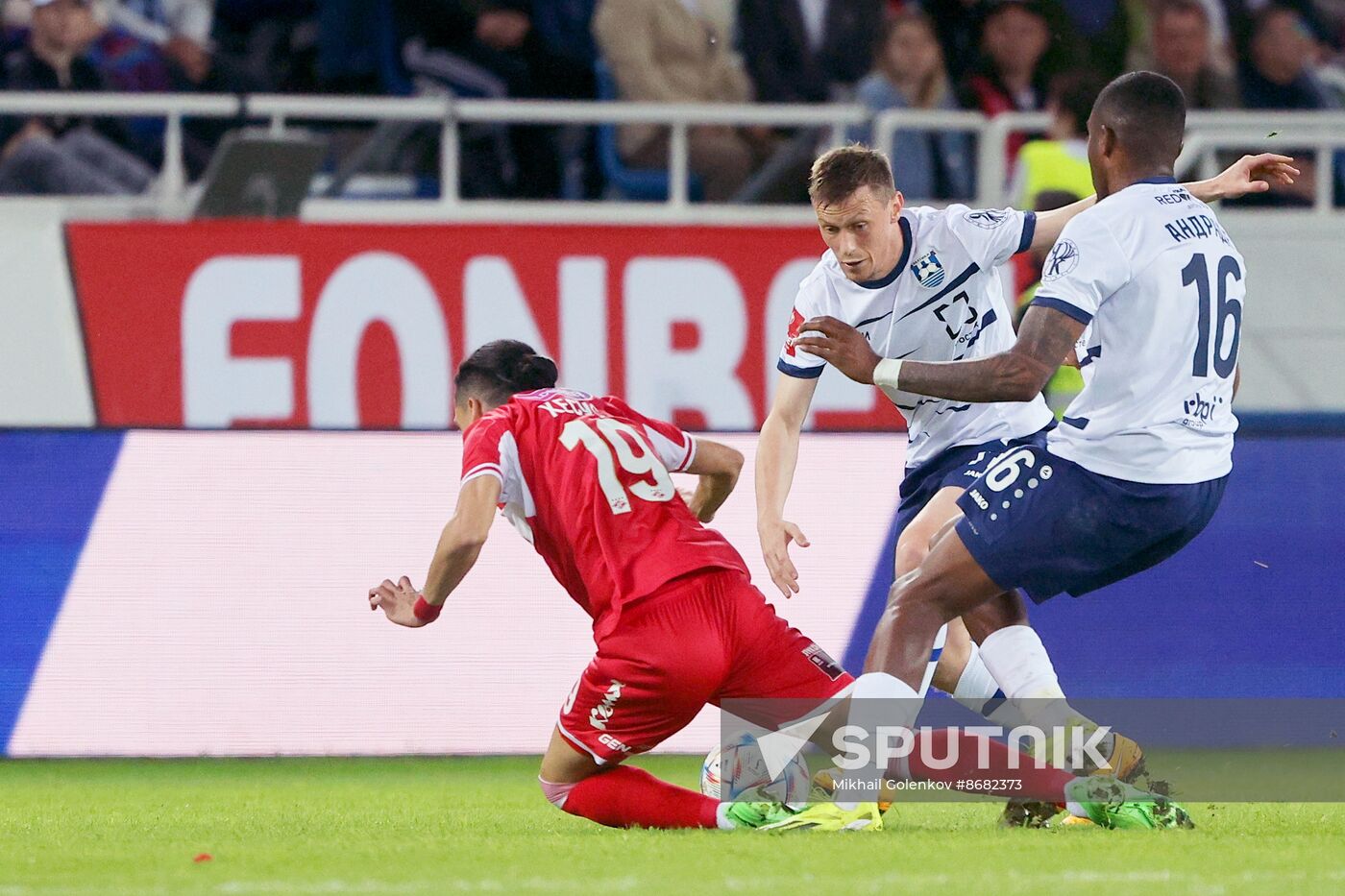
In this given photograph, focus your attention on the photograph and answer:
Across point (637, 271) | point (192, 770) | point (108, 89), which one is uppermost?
point (108, 89)

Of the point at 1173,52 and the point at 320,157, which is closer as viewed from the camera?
the point at 320,157

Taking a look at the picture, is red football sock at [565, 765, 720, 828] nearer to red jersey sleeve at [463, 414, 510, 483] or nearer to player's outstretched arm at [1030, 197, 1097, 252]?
red jersey sleeve at [463, 414, 510, 483]

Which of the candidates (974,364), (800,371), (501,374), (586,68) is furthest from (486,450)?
(586,68)

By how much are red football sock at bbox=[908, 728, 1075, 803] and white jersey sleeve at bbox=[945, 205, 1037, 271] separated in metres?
1.30

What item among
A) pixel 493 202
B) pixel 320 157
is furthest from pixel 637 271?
pixel 320 157

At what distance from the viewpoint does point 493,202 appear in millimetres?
11031

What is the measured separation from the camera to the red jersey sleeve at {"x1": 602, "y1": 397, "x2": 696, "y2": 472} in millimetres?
5316

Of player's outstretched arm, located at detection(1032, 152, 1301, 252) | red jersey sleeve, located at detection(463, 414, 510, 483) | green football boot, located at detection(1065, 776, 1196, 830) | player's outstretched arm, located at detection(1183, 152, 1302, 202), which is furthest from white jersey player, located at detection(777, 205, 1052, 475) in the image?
green football boot, located at detection(1065, 776, 1196, 830)

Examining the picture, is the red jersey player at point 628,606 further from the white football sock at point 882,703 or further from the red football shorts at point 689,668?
the white football sock at point 882,703

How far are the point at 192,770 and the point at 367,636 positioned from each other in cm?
77

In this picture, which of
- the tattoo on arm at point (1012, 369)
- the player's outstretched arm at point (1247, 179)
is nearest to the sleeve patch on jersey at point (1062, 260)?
the tattoo on arm at point (1012, 369)

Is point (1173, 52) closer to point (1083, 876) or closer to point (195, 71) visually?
point (195, 71)

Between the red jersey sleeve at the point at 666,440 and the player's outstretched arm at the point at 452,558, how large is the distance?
0.45 meters

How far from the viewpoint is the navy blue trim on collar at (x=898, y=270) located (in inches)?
218
